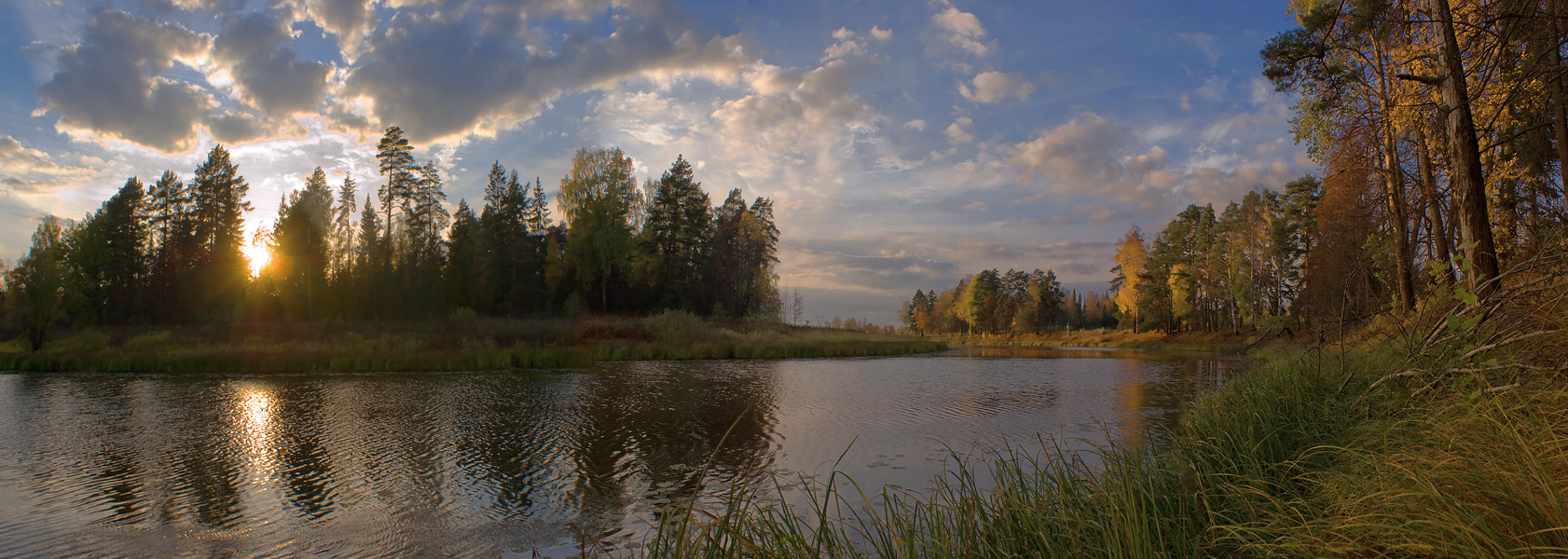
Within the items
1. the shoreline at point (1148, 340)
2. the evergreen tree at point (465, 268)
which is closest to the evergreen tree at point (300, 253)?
the evergreen tree at point (465, 268)

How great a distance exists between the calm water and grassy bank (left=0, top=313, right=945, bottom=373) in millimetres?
2002

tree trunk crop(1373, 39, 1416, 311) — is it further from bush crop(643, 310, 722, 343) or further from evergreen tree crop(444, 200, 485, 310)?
evergreen tree crop(444, 200, 485, 310)

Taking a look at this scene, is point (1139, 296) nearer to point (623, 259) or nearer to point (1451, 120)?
point (623, 259)

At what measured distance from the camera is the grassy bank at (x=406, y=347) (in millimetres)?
19312

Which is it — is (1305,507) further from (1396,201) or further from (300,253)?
(300,253)

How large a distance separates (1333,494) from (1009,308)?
266 ft

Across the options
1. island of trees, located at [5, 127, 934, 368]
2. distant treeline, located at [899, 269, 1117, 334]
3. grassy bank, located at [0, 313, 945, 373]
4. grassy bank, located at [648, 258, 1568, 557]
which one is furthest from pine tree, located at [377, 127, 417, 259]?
distant treeline, located at [899, 269, 1117, 334]

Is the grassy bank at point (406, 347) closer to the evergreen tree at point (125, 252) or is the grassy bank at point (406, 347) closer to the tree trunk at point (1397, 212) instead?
the evergreen tree at point (125, 252)

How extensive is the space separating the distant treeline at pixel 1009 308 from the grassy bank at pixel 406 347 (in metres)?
44.4

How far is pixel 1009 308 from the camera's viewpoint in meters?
80.1

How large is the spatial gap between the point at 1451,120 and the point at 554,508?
10.9 metres

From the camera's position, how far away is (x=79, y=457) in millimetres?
8102

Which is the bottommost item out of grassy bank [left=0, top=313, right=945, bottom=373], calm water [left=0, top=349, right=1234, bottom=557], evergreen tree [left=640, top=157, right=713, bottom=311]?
calm water [left=0, top=349, right=1234, bottom=557]

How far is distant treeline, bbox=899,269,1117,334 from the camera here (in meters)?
71.7
